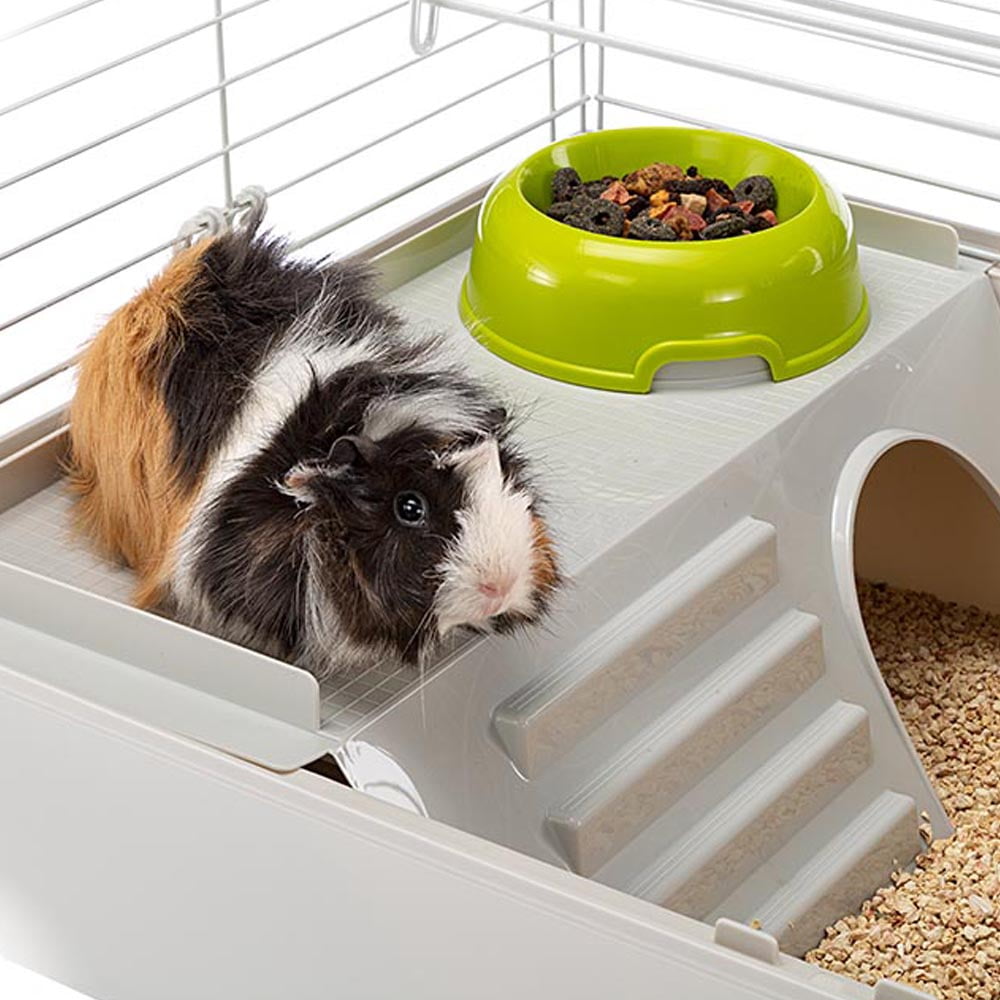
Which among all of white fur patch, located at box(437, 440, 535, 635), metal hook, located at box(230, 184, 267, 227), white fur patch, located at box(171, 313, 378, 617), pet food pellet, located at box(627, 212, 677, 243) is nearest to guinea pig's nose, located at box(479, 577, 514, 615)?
white fur patch, located at box(437, 440, 535, 635)

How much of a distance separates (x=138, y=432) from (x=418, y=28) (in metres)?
0.91

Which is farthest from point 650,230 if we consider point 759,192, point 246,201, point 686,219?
point 246,201

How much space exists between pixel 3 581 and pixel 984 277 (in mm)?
1189

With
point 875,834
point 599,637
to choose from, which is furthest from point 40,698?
point 875,834

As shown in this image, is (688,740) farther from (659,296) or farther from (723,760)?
(659,296)

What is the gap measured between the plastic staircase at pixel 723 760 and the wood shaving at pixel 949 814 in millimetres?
39

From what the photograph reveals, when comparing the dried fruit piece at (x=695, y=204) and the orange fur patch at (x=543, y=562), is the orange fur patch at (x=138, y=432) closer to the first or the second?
the orange fur patch at (x=543, y=562)

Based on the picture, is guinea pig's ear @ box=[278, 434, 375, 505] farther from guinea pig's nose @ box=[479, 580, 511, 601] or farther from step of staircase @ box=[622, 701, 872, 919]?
step of staircase @ box=[622, 701, 872, 919]

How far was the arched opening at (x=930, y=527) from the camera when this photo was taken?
2.56m

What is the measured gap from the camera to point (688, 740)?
6.40 ft

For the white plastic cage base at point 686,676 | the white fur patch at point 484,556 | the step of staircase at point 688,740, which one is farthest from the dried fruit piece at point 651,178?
the white fur patch at point 484,556

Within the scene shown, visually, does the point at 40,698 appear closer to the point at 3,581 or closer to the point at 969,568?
the point at 3,581

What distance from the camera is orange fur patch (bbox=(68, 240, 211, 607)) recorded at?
1825 mm

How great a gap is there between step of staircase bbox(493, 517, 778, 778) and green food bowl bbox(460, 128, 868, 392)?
0.22 m
